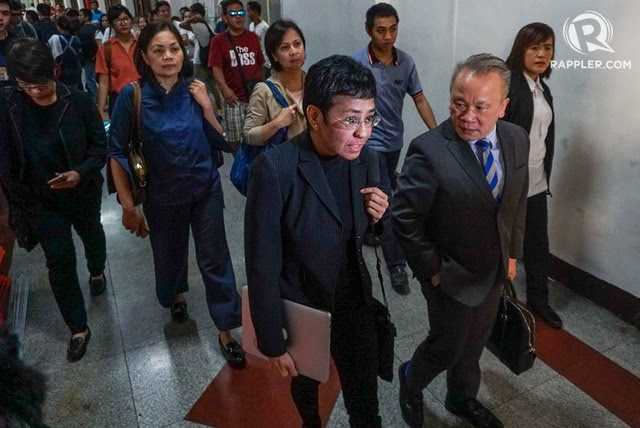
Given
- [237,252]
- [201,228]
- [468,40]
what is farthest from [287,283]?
[468,40]

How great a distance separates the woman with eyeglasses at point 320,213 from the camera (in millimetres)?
1456

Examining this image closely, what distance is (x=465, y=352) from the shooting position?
221 cm

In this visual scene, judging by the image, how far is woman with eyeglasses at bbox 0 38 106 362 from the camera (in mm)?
2586

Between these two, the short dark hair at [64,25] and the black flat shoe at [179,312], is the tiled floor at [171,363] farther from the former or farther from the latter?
the short dark hair at [64,25]

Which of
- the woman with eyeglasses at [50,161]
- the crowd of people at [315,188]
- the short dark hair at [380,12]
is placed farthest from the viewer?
the short dark hair at [380,12]

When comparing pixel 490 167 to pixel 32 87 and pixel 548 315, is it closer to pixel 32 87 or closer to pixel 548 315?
pixel 548 315

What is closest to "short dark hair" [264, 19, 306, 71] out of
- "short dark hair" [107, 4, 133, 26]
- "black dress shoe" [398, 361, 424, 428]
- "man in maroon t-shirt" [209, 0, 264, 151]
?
"black dress shoe" [398, 361, 424, 428]

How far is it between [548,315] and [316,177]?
7.84ft

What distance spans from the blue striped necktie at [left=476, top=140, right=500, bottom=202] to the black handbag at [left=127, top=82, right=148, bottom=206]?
1.65 m

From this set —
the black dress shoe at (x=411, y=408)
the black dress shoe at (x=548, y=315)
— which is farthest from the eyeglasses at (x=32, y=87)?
the black dress shoe at (x=548, y=315)

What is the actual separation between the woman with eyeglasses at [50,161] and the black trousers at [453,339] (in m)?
2.03

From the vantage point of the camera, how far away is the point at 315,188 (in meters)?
1.51

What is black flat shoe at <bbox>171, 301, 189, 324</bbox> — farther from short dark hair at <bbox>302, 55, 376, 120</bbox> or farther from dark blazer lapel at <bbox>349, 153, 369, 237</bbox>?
short dark hair at <bbox>302, 55, 376, 120</bbox>

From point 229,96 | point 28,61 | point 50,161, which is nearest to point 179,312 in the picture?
point 50,161
